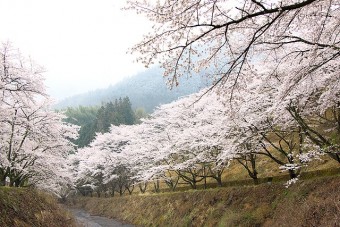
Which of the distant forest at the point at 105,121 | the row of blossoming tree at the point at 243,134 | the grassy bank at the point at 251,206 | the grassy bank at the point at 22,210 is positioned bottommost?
the grassy bank at the point at 251,206

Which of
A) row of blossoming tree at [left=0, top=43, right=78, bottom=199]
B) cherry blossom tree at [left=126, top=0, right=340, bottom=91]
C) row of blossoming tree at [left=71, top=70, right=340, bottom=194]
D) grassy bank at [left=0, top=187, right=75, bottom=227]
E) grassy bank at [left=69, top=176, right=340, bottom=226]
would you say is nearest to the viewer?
cherry blossom tree at [left=126, top=0, right=340, bottom=91]

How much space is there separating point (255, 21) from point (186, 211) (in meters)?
17.0

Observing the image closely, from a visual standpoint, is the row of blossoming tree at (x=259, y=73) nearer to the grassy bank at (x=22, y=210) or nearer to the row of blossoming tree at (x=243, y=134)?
the row of blossoming tree at (x=243, y=134)

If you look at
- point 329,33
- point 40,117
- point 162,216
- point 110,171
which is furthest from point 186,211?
point 110,171

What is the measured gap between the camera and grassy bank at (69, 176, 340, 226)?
10.7m

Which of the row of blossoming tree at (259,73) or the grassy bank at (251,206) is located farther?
the grassy bank at (251,206)

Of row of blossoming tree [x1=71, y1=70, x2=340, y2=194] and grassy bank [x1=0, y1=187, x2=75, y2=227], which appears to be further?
row of blossoming tree [x1=71, y1=70, x2=340, y2=194]

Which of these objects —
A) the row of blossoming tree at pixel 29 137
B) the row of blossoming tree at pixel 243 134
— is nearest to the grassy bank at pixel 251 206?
the row of blossoming tree at pixel 243 134

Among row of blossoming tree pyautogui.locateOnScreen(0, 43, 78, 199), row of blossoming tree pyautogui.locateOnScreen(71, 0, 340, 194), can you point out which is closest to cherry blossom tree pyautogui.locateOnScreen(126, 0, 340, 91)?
row of blossoming tree pyautogui.locateOnScreen(71, 0, 340, 194)

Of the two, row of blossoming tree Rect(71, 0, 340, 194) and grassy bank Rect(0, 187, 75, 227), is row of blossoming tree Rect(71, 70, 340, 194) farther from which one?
grassy bank Rect(0, 187, 75, 227)

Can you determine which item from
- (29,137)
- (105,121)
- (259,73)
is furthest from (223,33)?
(105,121)

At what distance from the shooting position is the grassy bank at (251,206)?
422 inches

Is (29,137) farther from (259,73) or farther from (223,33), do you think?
(223,33)

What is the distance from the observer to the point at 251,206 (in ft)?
52.0
